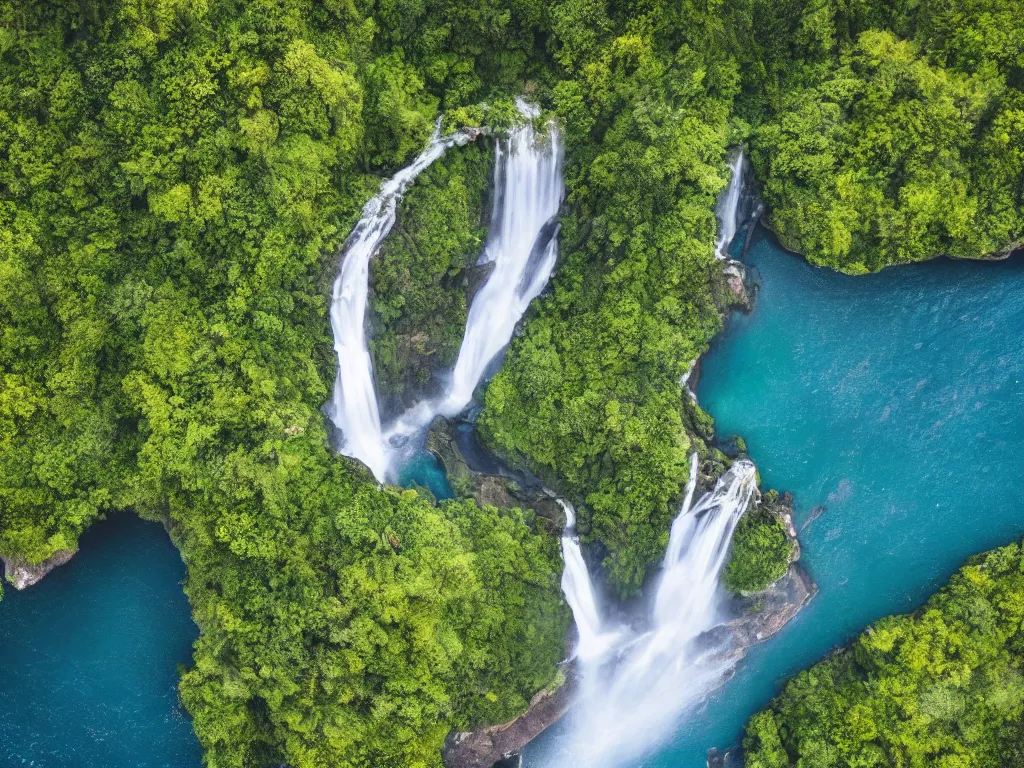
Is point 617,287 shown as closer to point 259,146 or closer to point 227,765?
point 259,146

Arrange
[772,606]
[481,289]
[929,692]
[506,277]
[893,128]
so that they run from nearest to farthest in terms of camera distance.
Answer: [929,692] < [893,128] < [772,606] < [481,289] < [506,277]

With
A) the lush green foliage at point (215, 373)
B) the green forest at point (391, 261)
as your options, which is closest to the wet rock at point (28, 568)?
the green forest at point (391, 261)

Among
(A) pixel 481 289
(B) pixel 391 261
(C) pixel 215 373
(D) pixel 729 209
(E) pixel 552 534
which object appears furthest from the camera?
(A) pixel 481 289

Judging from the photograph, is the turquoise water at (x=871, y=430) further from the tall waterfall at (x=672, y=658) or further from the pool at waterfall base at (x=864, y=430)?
the tall waterfall at (x=672, y=658)

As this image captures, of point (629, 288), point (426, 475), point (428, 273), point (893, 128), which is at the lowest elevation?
point (426, 475)

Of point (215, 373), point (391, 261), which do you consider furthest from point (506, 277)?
point (215, 373)

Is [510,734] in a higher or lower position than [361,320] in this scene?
lower

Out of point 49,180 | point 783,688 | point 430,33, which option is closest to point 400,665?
point 783,688

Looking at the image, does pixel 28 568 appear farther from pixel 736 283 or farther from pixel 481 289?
pixel 736 283

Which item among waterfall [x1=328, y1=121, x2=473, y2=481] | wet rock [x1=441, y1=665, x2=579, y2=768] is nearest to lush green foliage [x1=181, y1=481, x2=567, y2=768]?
→ wet rock [x1=441, y1=665, x2=579, y2=768]
